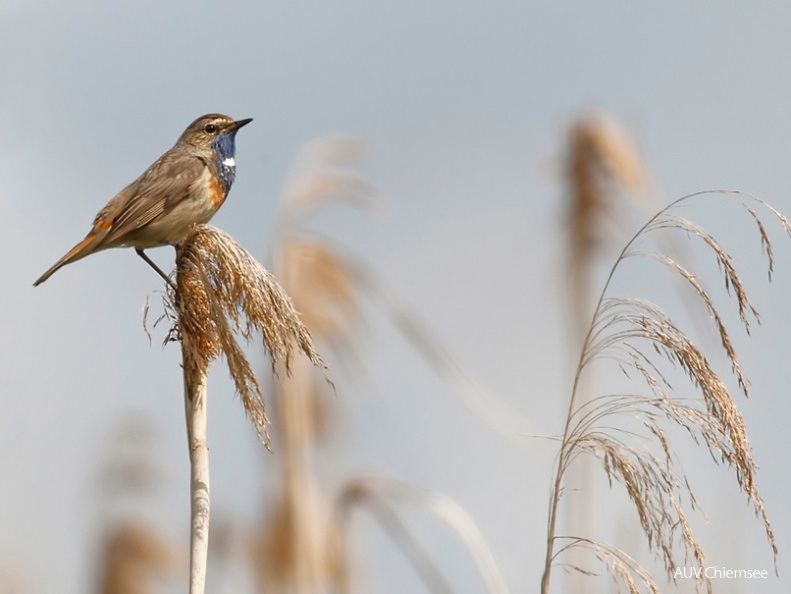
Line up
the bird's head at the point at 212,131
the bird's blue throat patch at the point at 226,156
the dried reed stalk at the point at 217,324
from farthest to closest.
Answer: the bird's head at the point at 212,131 → the bird's blue throat patch at the point at 226,156 → the dried reed stalk at the point at 217,324

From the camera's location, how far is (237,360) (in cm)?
312

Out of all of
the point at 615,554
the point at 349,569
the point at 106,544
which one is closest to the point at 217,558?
the point at 106,544

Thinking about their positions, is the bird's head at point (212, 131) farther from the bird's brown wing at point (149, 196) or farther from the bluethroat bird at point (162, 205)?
the bird's brown wing at point (149, 196)

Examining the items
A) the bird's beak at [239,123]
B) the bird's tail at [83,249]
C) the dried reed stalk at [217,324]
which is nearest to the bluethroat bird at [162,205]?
the bird's tail at [83,249]

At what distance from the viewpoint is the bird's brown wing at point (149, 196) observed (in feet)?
17.0

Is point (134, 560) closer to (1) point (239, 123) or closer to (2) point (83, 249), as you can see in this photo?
(2) point (83, 249)

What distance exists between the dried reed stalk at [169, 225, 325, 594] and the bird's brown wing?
1.75 m

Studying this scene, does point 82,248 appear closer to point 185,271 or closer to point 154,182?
point 154,182

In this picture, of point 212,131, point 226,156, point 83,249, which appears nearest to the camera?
point 83,249

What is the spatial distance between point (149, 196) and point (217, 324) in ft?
7.40

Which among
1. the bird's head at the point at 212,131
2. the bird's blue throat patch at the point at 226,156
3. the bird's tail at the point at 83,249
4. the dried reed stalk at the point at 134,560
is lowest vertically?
the dried reed stalk at the point at 134,560

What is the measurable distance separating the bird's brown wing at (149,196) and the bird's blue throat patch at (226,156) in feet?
0.79

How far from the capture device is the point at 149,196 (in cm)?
534

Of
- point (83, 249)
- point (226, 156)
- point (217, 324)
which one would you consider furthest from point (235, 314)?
point (226, 156)
